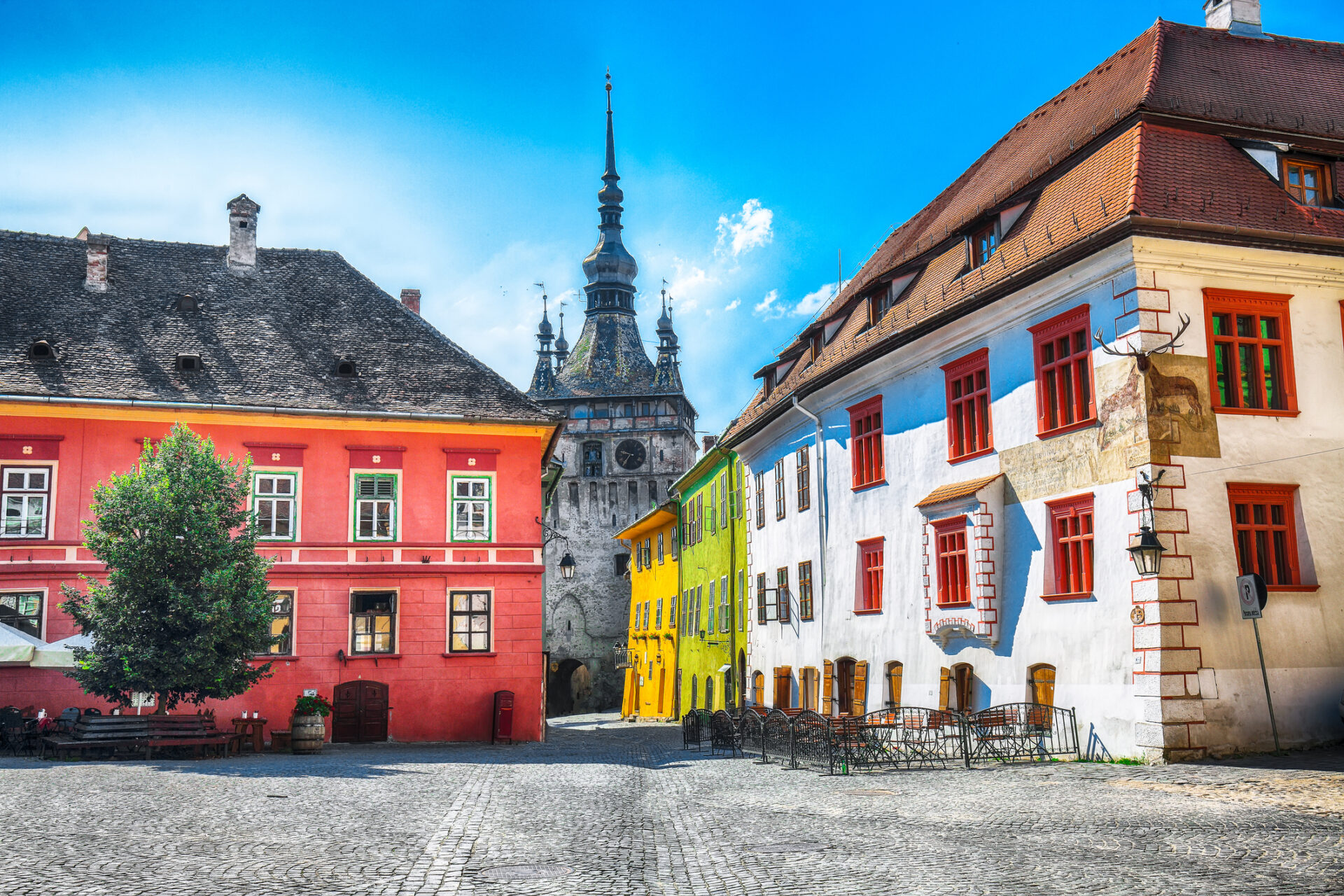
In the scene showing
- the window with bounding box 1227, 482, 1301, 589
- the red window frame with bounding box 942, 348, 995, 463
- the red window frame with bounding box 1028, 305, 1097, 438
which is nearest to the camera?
the window with bounding box 1227, 482, 1301, 589

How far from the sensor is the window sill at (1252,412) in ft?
54.8

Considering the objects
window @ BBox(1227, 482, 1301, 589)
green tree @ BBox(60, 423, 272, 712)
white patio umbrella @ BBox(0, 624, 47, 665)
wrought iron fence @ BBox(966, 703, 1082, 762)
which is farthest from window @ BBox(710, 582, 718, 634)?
window @ BBox(1227, 482, 1301, 589)

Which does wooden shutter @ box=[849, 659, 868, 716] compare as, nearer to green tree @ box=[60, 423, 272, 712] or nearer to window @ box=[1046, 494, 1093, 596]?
window @ box=[1046, 494, 1093, 596]

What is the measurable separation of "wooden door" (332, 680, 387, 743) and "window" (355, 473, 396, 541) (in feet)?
10.5

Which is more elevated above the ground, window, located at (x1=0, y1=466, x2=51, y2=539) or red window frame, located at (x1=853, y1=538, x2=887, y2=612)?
window, located at (x1=0, y1=466, x2=51, y2=539)

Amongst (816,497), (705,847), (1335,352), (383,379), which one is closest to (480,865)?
(705,847)

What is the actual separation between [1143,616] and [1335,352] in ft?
16.9

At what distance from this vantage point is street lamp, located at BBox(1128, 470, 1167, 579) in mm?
15688

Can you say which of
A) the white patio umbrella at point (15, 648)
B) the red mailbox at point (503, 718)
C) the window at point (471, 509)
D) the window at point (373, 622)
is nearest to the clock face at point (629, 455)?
the window at point (471, 509)

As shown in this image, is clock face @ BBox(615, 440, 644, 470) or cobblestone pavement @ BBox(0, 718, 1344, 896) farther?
clock face @ BBox(615, 440, 644, 470)

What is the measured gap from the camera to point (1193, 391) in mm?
16531

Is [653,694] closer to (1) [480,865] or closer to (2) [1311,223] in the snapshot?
(2) [1311,223]

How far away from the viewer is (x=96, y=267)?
2917cm

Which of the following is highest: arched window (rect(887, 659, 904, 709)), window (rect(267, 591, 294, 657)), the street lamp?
the street lamp
